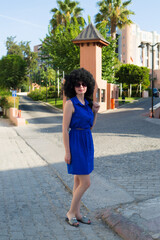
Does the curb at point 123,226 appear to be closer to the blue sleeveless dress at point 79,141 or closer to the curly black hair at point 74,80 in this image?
the blue sleeveless dress at point 79,141

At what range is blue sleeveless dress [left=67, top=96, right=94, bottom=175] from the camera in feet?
12.0

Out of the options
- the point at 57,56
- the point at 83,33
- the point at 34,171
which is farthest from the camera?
the point at 57,56

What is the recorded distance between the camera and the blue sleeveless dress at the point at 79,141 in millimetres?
3670

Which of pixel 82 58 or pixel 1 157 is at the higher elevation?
pixel 82 58

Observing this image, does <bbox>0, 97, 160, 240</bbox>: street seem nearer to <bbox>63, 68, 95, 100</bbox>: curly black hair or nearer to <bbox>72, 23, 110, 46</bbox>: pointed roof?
<bbox>63, 68, 95, 100</bbox>: curly black hair

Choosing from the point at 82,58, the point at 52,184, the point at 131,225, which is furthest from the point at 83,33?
the point at 131,225

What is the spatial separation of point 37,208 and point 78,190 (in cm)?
92

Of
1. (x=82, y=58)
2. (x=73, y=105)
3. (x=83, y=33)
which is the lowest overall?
(x=73, y=105)

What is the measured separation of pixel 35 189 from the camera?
17.8ft

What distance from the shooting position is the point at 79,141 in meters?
3.68

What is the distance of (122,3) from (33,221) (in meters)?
42.1

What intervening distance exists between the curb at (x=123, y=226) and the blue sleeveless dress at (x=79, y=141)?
2.49 ft

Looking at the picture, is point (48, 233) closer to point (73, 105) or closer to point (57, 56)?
point (73, 105)

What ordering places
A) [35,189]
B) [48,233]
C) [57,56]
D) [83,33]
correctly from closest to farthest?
1. [48,233]
2. [35,189]
3. [83,33]
4. [57,56]
